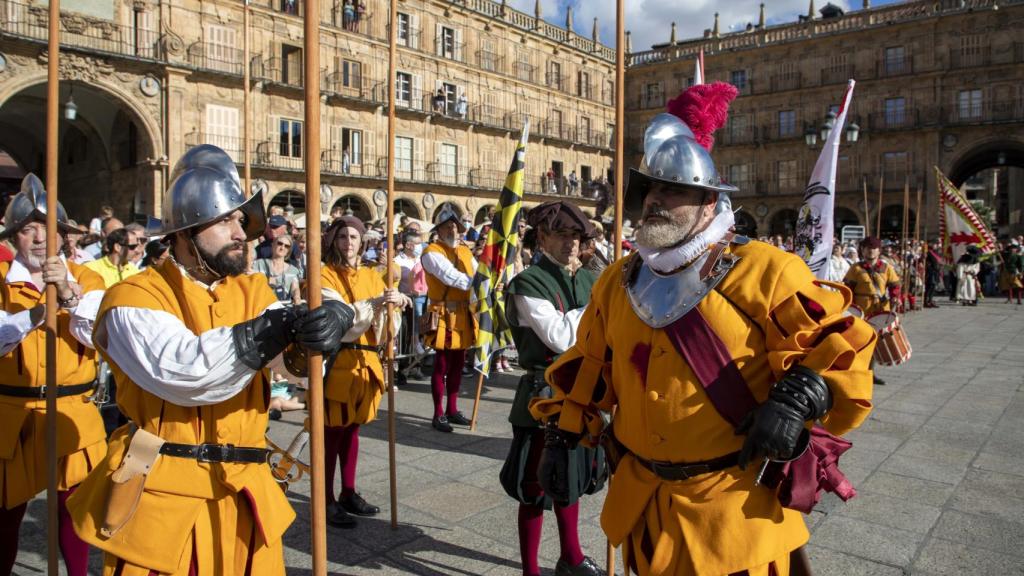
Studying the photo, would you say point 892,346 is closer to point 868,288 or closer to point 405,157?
point 868,288

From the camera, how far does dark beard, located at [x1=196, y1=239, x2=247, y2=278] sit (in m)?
2.42

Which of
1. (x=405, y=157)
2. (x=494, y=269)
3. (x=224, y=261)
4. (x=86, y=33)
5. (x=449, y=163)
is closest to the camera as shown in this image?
(x=224, y=261)

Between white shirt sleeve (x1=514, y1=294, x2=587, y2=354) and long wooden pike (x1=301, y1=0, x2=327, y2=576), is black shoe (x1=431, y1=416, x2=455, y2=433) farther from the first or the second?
long wooden pike (x1=301, y1=0, x2=327, y2=576)

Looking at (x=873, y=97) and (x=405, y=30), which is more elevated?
(x=405, y=30)

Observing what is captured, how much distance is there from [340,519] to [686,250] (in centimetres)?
289

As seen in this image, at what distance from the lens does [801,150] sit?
39656mm

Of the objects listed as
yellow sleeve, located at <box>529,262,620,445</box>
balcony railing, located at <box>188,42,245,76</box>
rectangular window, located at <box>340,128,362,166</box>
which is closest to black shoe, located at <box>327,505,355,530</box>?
yellow sleeve, located at <box>529,262,620,445</box>

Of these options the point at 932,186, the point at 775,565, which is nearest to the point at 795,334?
the point at 775,565

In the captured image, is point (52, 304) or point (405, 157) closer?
point (52, 304)

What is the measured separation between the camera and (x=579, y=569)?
3.37m

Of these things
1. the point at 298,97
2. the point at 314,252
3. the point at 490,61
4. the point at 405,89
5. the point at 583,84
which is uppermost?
the point at 583,84

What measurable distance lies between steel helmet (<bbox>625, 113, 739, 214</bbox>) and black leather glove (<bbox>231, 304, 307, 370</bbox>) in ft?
3.86

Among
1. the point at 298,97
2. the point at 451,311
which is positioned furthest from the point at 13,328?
the point at 298,97

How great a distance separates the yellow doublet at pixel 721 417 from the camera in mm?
2020
